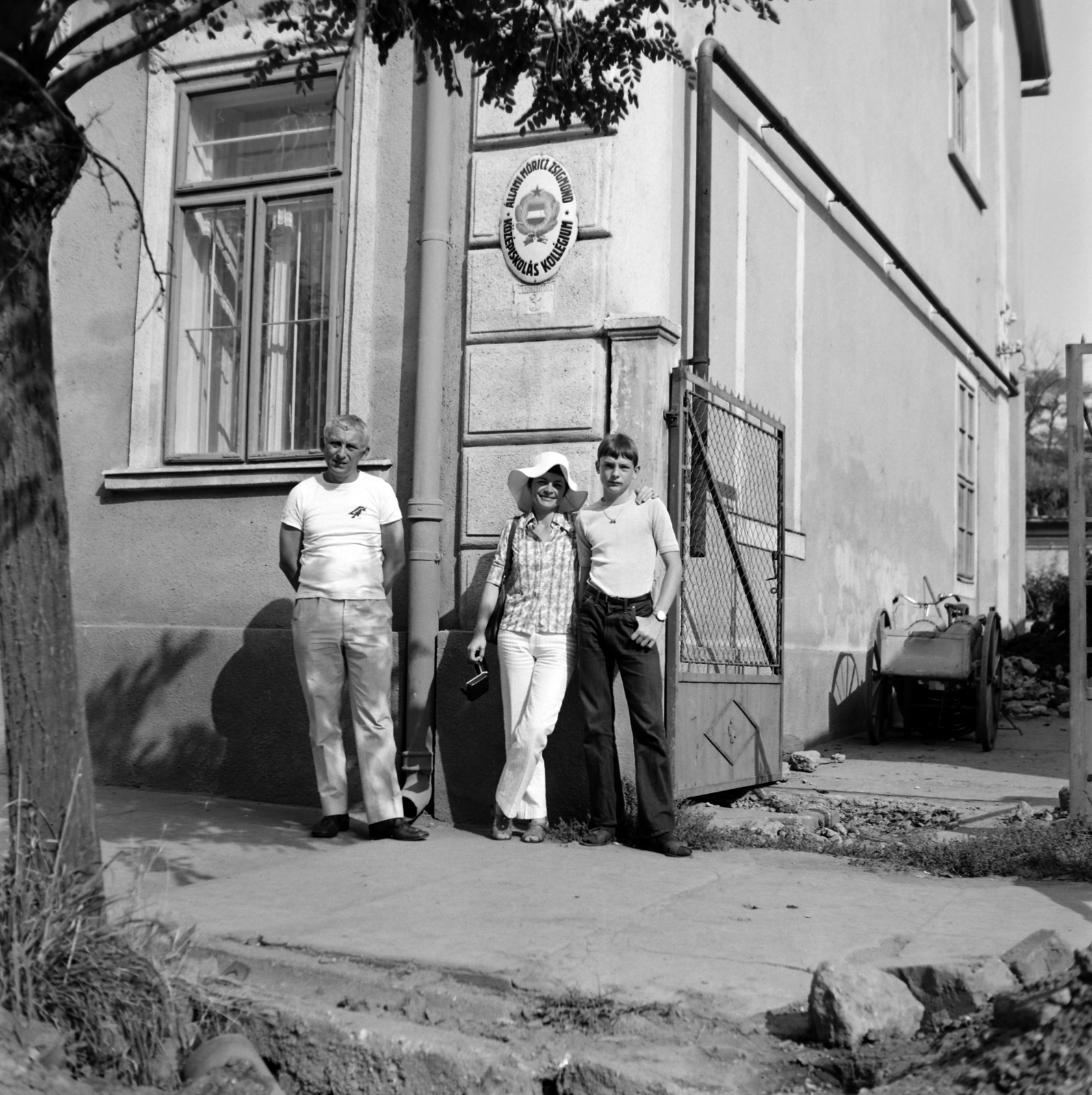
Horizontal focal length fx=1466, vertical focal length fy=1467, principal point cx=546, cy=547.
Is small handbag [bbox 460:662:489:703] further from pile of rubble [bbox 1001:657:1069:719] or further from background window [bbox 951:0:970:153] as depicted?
background window [bbox 951:0:970:153]

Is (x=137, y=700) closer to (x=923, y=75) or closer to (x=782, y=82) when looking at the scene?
(x=782, y=82)

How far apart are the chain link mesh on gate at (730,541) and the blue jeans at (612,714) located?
0.72 metres

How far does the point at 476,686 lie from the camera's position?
21.9 feet

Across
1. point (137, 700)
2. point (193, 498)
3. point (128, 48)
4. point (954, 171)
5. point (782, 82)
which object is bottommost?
point (137, 700)

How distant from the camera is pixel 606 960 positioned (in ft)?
14.4

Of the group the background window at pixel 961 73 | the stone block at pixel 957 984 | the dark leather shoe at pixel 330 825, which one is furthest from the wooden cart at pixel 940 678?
the stone block at pixel 957 984

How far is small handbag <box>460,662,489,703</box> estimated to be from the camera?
665 cm

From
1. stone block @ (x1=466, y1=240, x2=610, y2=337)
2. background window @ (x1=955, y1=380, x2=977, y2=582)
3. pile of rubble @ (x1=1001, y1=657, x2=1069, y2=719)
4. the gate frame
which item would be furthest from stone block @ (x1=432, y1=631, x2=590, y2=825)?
background window @ (x1=955, y1=380, x2=977, y2=582)

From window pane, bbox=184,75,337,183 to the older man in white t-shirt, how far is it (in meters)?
2.39

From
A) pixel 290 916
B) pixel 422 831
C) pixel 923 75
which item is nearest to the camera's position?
pixel 290 916

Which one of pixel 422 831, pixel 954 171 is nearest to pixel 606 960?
pixel 422 831

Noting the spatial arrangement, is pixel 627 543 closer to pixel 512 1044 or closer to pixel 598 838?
pixel 598 838

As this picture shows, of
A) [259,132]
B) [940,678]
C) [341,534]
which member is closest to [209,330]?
[259,132]

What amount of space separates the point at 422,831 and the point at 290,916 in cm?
183
